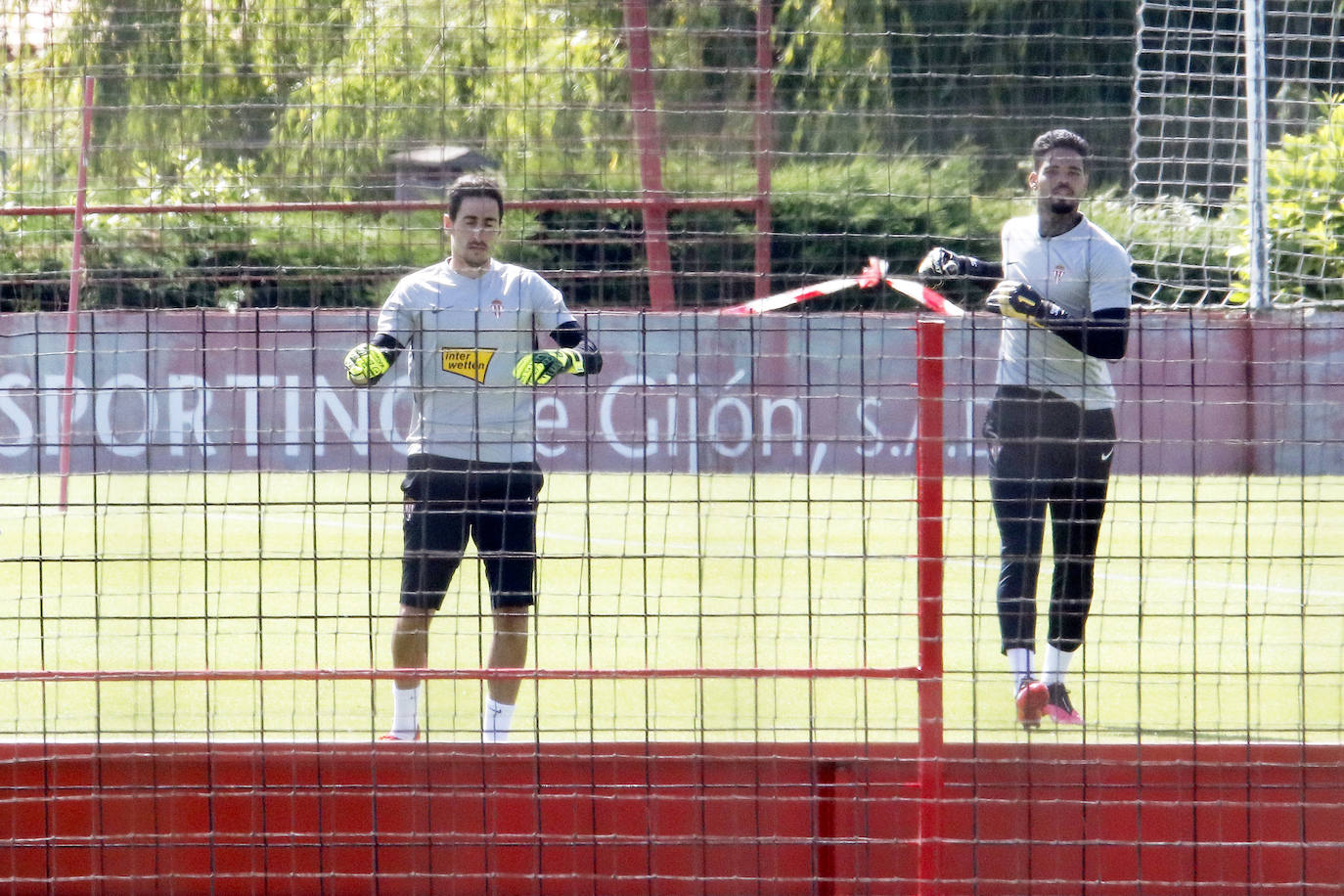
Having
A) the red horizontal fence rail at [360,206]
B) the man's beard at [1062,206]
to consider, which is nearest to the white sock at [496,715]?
the red horizontal fence rail at [360,206]

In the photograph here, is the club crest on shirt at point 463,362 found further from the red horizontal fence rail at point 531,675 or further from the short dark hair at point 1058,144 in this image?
the short dark hair at point 1058,144

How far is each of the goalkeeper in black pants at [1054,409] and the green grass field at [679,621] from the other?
15 centimetres

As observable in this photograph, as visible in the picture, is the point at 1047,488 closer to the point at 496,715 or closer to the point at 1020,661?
the point at 1020,661

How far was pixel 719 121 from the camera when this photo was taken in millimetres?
6902

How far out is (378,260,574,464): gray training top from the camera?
4891mm

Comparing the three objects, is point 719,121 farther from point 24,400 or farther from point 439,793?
point 24,400

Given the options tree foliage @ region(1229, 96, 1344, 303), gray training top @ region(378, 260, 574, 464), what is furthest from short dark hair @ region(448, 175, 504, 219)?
tree foliage @ region(1229, 96, 1344, 303)

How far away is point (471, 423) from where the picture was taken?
4906mm

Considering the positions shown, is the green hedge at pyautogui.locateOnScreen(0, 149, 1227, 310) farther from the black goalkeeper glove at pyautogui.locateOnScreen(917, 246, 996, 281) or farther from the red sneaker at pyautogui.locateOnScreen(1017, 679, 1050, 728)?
the red sneaker at pyautogui.locateOnScreen(1017, 679, 1050, 728)

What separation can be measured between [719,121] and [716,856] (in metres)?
3.59

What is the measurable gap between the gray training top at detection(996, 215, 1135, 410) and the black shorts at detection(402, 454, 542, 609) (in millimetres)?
1560

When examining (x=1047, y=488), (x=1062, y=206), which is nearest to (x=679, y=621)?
(x=1047, y=488)

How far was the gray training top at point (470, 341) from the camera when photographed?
4.89 meters

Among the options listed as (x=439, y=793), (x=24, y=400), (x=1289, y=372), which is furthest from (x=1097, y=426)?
(x=24, y=400)
